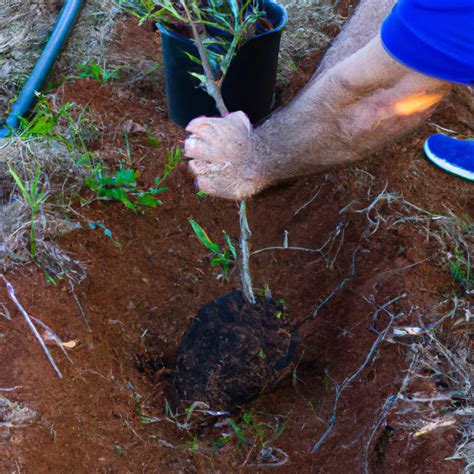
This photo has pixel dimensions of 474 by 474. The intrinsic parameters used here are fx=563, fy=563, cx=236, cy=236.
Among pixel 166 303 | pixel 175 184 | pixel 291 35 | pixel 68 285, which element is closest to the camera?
pixel 68 285

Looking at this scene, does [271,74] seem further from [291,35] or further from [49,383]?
[49,383]

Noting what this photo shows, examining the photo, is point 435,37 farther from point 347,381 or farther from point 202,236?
point 347,381

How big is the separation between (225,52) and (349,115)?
1.95ft

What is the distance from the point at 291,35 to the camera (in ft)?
8.02

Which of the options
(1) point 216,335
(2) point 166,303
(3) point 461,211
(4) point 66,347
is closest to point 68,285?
(4) point 66,347

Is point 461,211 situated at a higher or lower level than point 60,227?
lower

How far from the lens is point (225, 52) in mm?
1767

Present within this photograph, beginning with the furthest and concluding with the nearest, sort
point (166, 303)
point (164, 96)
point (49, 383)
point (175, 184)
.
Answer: point (164, 96)
point (175, 184)
point (166, 303)
point (49, 383)

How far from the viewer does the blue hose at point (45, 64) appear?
2176 mm

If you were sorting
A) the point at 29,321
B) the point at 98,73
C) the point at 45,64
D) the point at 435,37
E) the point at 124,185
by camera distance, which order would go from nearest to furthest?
1. the point at 435,37
2. the point at 29,321
3. the point at 124,185
4. the point at 98,73
5. the point at 45,64

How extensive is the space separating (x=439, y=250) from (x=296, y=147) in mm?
533

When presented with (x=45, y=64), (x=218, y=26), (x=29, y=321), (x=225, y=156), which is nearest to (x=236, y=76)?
(x=218, y=26)

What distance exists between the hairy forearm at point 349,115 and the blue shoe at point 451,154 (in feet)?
1.86

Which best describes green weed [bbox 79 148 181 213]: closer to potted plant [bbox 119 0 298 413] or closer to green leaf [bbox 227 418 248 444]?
potted plant [bbox 119 0 298 413]
